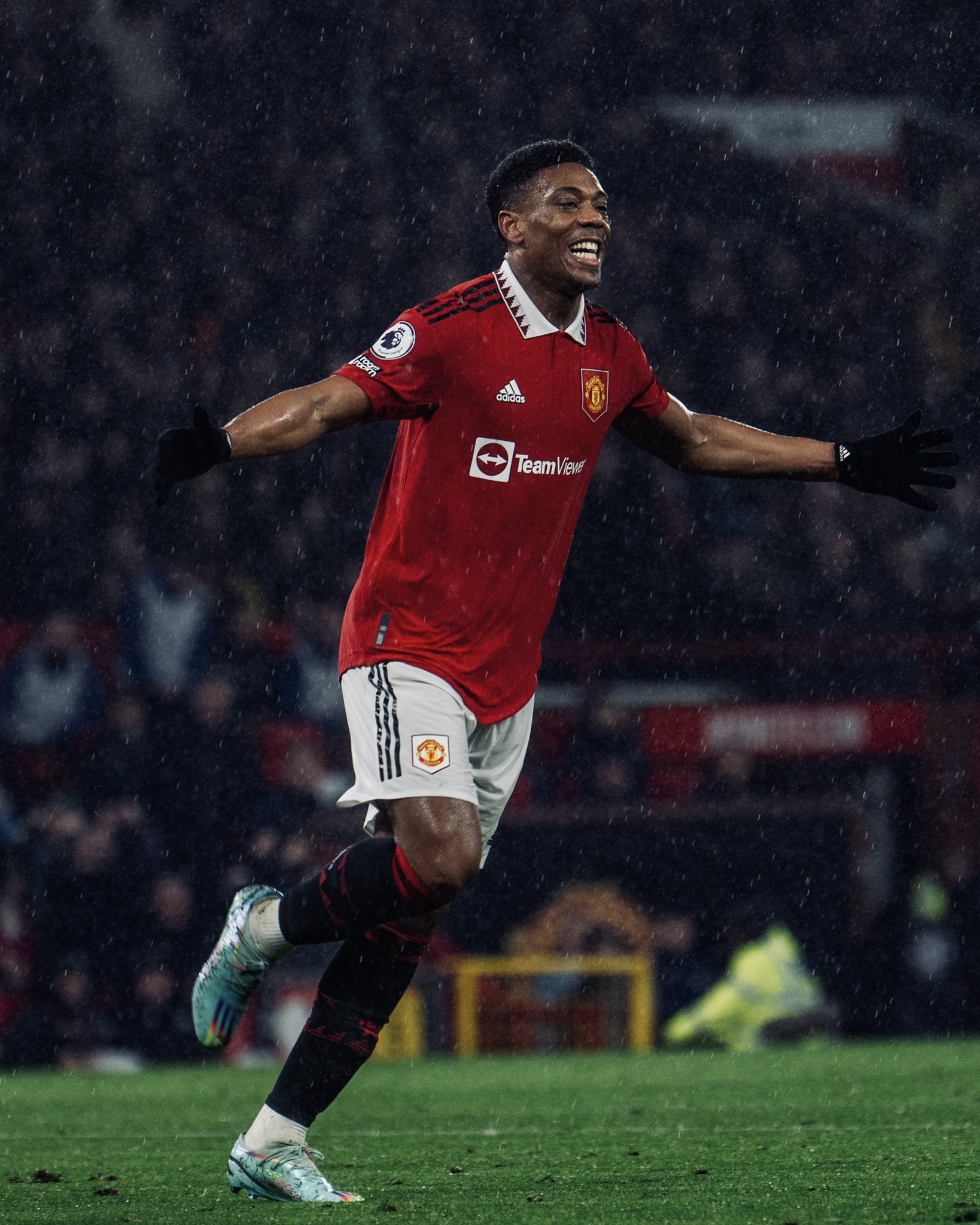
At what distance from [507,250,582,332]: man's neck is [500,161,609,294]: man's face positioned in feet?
0.03

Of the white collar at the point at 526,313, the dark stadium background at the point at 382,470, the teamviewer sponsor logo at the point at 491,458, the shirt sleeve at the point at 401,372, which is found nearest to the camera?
the shirt sleeve at the point at 401,372

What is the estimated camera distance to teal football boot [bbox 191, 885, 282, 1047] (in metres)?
3.85

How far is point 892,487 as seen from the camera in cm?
419

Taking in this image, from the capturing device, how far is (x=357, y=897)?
3.61 m

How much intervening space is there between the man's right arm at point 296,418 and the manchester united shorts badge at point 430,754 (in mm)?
618

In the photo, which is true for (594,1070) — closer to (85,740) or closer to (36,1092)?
(36,1092)

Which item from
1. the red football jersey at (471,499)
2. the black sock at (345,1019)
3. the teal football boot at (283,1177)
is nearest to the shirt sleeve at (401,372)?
the red football jersey at (471,499)

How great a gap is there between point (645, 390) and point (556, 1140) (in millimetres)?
2048

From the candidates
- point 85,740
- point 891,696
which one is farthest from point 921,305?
point 85,740

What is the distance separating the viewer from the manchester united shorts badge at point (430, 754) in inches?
141

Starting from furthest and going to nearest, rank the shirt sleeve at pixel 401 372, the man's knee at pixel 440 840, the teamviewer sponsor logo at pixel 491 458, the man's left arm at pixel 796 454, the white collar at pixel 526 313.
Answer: the man's left arm at pixel 796 454, the white collar at pixel 526 313, the teamviewer sponsor logo at pixel 491 458, the shirt sleeve at pixel 401 372, the man's knee at pixel 440 840

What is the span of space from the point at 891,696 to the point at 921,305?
3827mm

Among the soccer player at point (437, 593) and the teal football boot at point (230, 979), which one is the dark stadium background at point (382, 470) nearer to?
the teal football boot at point (230, 979)

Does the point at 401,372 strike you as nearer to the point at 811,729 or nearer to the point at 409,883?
the point at 409,883
